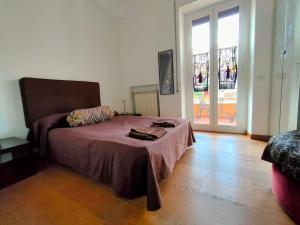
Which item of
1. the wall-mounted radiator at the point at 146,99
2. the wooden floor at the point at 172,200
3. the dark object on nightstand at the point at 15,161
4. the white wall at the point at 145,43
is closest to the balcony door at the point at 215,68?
the white wall at the point at 145,43

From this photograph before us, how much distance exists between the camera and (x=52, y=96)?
2520 millimetres

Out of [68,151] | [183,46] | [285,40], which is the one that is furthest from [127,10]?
[68,151]

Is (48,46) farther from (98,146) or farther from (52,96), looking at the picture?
(98,146)

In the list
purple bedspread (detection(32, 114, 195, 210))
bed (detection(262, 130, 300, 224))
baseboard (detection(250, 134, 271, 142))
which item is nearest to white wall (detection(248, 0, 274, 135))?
baseboard (detection(250, 134, 271, 142))

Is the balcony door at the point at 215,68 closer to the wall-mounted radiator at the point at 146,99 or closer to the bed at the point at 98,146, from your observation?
the wall-mounted radiator at the point at 146,99

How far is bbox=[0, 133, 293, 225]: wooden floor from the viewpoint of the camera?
1171 millimetres

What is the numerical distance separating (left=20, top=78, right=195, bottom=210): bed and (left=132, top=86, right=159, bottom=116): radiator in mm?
1433

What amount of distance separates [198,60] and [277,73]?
1.44 m

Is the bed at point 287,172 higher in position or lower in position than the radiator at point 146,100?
lower

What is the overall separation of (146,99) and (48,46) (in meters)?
2.19

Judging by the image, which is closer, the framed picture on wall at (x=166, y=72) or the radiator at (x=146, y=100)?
the framed picture on wall at (x=166, y=72)

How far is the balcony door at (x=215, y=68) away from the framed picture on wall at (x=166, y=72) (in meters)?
0.40

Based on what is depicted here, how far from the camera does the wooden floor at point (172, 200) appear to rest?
1171 mm

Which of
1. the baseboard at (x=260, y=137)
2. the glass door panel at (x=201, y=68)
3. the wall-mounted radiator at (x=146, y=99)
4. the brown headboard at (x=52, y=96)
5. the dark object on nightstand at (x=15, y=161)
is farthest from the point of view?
the wall-mounted radiator at (x=146, y=99)
